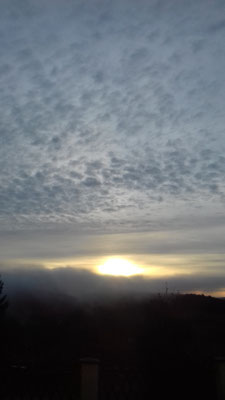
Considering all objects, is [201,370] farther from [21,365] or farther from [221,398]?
[21,365]

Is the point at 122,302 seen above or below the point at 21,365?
above


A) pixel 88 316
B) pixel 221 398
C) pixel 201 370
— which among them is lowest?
pixel 221 398

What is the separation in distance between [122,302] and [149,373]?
155ft

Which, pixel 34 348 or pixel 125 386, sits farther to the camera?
pixel 34 348

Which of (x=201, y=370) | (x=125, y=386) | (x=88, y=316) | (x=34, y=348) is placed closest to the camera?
(x=125, y=386)

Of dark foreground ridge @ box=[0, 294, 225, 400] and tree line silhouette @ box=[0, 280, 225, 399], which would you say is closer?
dark foreground ridge @ box=[0, 294, 225, 400]

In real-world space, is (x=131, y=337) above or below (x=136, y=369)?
above

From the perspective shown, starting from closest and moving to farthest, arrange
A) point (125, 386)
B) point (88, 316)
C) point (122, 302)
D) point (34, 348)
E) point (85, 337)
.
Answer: point (125, 386) → point (34, 348) → point (85, 337) → point (88, 316) → point (122, 302)

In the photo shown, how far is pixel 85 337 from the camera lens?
36.1 m

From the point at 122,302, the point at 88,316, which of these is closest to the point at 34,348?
the point at 88,316

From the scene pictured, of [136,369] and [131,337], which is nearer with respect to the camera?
[136,369]

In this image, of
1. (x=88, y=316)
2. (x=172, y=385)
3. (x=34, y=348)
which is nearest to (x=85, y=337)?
(x=34, y=348)

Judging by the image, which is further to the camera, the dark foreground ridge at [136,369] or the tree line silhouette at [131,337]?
the tree line silhouette at [131,337]

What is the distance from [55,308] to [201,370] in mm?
51475
